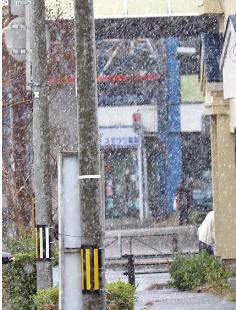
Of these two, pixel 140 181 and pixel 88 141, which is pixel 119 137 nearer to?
pixel 140 181

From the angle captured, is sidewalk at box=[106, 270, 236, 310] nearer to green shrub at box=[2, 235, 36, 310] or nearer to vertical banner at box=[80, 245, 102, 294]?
green shrub at box=[2, 235, 36, 310]

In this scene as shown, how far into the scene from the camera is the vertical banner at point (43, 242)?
14680 mm

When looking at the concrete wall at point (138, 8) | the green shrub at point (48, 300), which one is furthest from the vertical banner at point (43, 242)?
the concrete wall at point (138, 8)

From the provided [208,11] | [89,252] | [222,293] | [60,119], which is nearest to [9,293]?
[222,293]

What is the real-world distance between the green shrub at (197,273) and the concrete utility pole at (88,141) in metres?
9.48

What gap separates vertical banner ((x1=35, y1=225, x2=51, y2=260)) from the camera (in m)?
14.7

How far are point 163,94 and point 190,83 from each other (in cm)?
123

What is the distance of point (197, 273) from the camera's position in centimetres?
1961

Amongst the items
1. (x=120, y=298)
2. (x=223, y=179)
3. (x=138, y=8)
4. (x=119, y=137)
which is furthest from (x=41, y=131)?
(x=119, y=137)

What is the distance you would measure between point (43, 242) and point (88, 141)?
4.91m

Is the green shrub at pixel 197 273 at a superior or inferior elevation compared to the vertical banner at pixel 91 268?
inferior

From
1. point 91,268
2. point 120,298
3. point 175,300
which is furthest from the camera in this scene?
point 175,300

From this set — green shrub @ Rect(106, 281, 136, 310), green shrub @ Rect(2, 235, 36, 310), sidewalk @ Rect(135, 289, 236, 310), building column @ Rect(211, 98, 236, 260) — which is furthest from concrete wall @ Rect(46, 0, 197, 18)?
green shrub @ Rect(106, 281, 136, 310)

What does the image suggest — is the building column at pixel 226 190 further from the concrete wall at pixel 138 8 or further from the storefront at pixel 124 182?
the storefront at pixel 124 182
